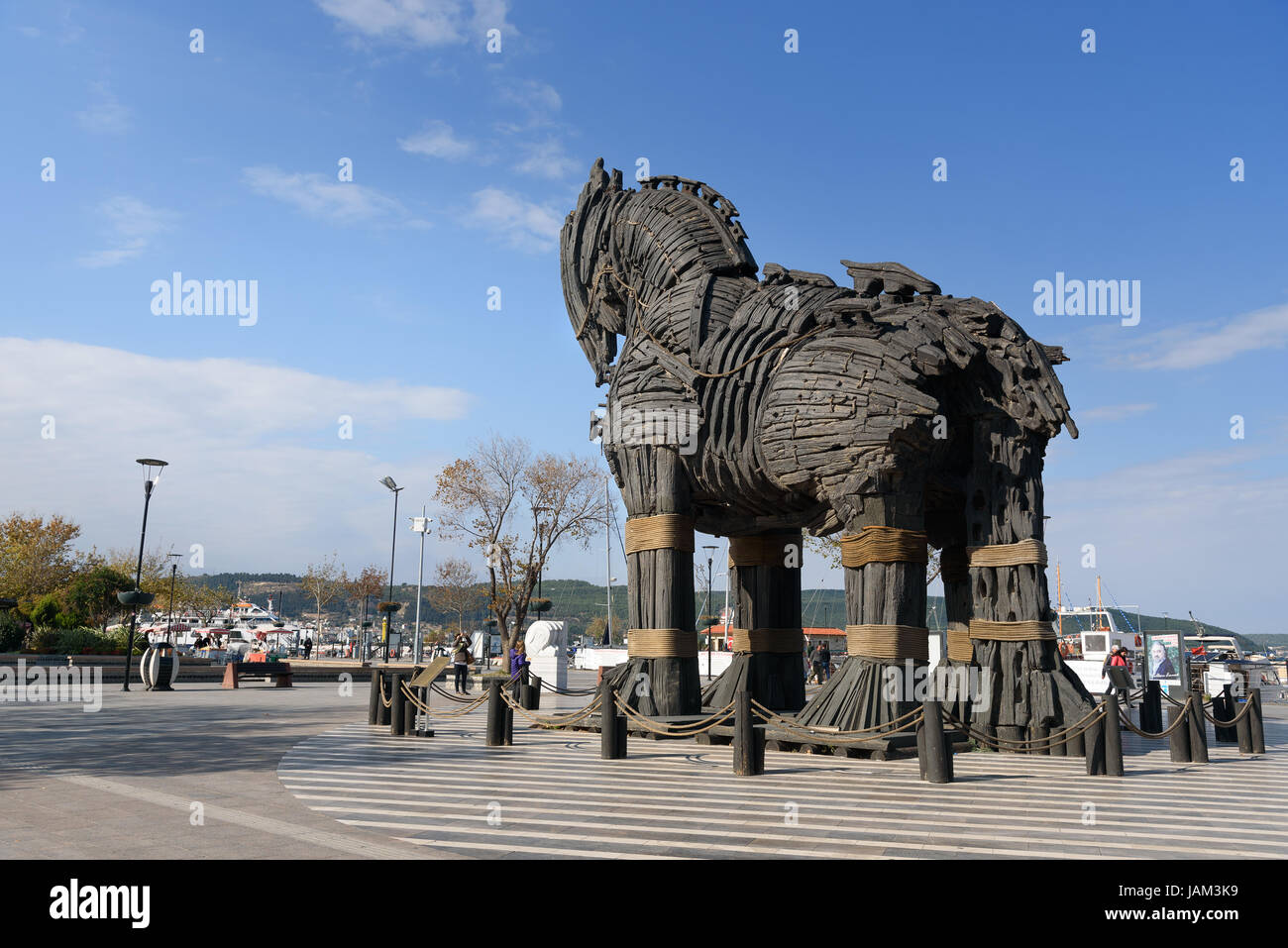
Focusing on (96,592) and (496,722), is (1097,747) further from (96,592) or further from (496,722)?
(96,592)

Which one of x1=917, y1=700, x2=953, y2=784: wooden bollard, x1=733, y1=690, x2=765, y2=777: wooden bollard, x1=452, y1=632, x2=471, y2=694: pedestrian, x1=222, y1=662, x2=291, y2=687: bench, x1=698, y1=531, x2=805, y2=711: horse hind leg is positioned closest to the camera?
x1=917, y1=700, x2=953, y2=784: wooden bollard

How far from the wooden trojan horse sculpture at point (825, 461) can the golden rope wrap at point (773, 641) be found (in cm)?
3

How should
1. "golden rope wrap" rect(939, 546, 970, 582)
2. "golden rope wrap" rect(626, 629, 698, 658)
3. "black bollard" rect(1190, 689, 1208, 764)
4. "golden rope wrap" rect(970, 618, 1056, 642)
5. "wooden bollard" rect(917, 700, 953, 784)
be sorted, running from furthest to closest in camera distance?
"golden rope wrap" rect(939, 546, 970, 582) → "golden rope wrap" rect(626, 629, 698, 658) → "black bollard" rect(1190, 689, 1208, 764) → "golden rope wrap" rect(970, 618, 1056, 642) → "wooden bollard" rect(917, 700, 953, 784)

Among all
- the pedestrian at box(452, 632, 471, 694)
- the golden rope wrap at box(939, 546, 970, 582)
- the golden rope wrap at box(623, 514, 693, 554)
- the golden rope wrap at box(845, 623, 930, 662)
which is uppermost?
the golden rope wrap at box(623, 514, 693, 554)

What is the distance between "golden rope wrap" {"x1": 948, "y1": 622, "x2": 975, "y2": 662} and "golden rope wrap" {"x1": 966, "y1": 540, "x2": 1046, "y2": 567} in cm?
133

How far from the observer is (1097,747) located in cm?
837

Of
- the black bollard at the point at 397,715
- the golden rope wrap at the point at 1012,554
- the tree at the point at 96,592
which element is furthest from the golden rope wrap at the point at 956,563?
the tree at the point at 96,592

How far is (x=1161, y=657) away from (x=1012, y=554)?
14.1 m

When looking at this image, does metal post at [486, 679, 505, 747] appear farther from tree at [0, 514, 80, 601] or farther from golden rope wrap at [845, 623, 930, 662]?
tree at [0, 514, 80, 601]

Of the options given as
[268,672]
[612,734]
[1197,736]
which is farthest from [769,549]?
[268,672]

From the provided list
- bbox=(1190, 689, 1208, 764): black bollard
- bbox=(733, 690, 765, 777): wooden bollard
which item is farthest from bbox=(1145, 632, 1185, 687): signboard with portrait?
bbox=(733, 690, 765, 777): wooden bollard

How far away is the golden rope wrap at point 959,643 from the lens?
10711mm

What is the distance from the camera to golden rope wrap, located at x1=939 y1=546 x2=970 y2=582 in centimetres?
1097
